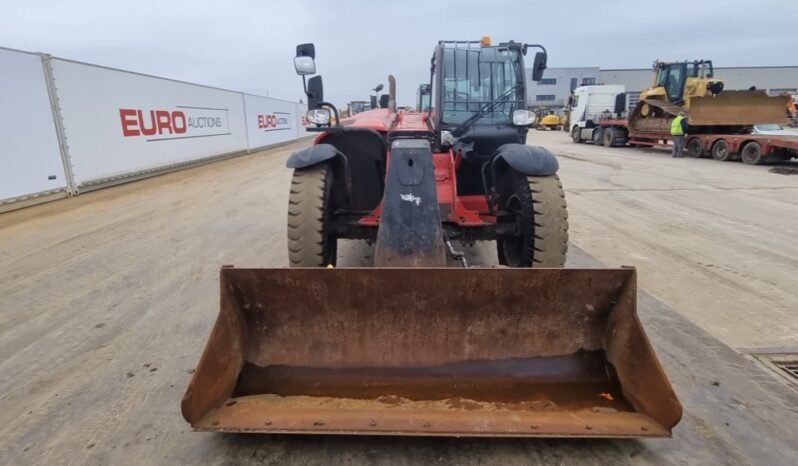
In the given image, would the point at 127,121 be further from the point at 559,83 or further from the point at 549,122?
the point at 559,83

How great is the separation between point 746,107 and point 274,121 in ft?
66.3

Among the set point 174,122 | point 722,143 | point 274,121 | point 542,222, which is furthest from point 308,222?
point 274,121

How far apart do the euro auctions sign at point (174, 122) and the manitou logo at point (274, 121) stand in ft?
14.8

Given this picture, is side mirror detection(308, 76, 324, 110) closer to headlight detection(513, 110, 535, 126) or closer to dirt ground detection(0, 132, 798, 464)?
dirt ground detection(0, 132, 798, 464)

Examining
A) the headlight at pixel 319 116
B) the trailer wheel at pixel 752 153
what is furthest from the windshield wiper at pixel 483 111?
the trailer wheel at pixel 752 153

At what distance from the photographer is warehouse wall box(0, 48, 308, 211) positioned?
824 cm

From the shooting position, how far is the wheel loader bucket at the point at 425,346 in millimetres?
2232

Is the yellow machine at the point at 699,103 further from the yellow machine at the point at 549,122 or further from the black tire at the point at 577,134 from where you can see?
the yellow machine at the point at 549,122

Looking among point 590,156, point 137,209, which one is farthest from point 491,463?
point 590,156

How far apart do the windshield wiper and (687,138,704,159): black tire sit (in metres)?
14.7

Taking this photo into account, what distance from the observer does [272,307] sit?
8.55 feet

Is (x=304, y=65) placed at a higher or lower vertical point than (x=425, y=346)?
higher

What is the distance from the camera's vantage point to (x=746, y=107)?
15.6m

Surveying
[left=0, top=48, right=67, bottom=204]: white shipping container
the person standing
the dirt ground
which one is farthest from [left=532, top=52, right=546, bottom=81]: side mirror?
the person standing
